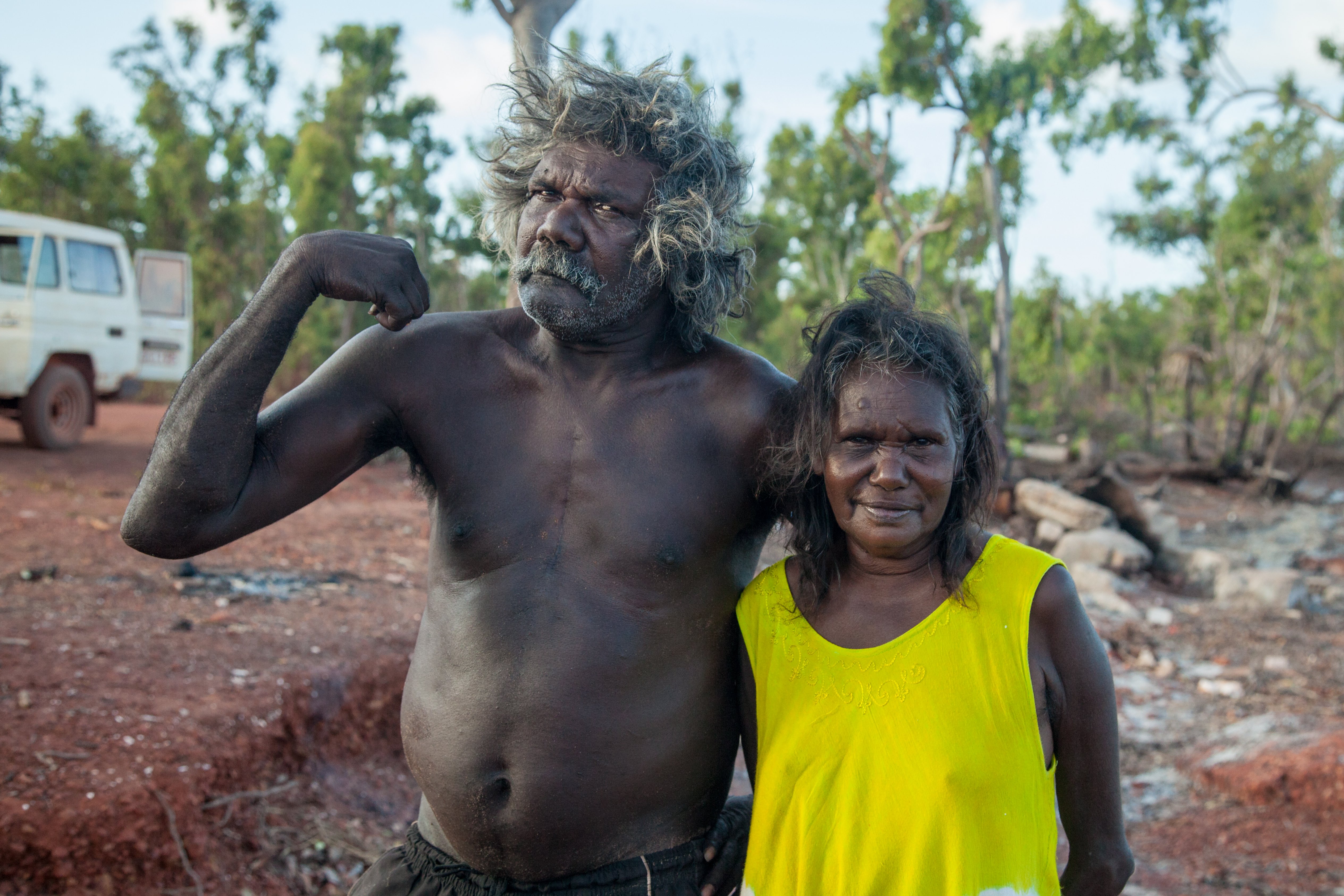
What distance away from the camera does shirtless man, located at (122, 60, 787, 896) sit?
1.77 meters

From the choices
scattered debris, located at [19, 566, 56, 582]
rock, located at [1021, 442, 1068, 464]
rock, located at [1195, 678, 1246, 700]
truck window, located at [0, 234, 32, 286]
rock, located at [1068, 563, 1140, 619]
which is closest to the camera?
scattered debris, located at [19, 566, 56, 582]

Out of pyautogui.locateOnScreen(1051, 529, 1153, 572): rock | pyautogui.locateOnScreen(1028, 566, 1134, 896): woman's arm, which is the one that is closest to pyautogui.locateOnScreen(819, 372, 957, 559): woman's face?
pyautogui.locateOnScreen(1028, 566, 1134, 896): woman's arm

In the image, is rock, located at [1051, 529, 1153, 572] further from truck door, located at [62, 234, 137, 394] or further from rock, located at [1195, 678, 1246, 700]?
truck door, located at [62, 234, 137, 394]

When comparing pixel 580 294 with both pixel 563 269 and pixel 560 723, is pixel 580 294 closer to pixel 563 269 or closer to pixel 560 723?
pixel 563 269

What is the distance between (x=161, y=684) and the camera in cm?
371

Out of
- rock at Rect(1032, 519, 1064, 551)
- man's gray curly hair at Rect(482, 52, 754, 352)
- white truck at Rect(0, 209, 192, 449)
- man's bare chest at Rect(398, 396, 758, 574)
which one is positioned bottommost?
rock at Rect(1032, 519, 1064, 551)

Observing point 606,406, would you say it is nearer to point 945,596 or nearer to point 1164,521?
point 945,596

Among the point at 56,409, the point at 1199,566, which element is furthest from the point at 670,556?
the point at 56,409

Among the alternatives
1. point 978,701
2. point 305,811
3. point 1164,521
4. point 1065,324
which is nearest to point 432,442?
point 978,701

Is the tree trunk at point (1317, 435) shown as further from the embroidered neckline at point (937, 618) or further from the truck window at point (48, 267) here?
the truck window at point (48, 267)

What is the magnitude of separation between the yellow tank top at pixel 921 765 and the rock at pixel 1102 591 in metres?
6.02

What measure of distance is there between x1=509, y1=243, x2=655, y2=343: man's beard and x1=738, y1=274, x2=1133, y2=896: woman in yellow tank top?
381mm

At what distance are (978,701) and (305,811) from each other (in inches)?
109

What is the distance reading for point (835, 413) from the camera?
1.81m
